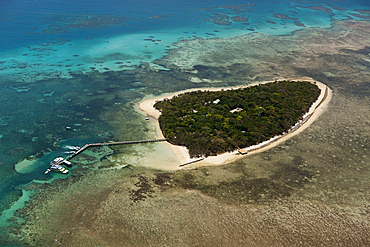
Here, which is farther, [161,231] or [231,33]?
[231,33]

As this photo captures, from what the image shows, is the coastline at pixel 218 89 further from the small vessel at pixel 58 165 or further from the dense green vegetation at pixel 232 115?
the small vessel at pixel 58 165

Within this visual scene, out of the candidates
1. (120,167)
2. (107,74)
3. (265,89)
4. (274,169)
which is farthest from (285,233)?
(107,74)

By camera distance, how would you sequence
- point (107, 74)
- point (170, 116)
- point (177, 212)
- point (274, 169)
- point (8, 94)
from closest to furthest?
point (177, 212) → point (274, 169) → point (170, 116) → point (8, 94) → point (107, 74)

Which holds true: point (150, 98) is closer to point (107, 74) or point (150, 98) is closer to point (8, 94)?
point (107, 74)

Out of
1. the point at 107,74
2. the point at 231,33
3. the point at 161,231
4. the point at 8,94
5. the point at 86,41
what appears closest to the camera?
the point at 161,231

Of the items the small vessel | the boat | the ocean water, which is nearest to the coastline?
the ocean water

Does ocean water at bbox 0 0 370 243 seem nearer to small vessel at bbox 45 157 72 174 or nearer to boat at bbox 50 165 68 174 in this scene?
boat at bbox 50 165 68 174
